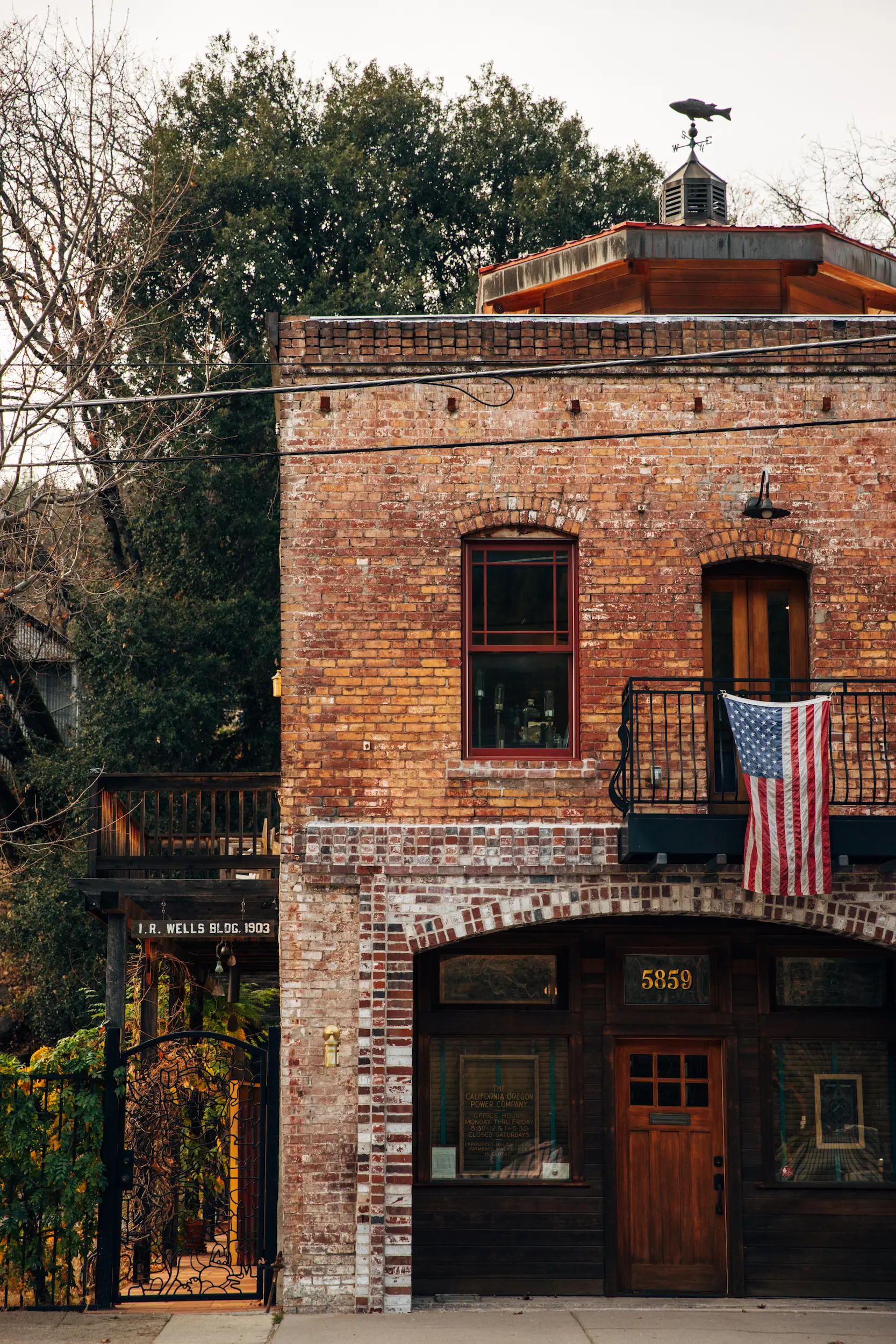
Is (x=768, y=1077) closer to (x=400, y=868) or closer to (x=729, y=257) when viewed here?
(x=400, y=868)

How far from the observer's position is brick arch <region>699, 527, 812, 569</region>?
12.3 metres

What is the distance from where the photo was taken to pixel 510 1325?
1102cm

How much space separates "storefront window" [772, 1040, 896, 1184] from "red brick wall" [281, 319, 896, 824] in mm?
2950

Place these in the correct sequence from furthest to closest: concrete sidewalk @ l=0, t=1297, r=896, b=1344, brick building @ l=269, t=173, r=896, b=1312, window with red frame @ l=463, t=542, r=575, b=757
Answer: window with red frame @ l=463, t=542, r=575, b=757 → brick building @ l=269, t=173, r=896, b=1312 → concrete sidewalk @ l=0, t=1297, r=896, b=1344

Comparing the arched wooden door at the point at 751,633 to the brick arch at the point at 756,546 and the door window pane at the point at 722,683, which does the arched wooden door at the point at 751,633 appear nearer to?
the door window pane at the point at 722,683

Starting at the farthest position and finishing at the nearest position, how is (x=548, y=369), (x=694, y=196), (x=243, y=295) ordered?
1. (x=243, y=295)
2. (x=694, y=196)
3. (x=548, y=369)

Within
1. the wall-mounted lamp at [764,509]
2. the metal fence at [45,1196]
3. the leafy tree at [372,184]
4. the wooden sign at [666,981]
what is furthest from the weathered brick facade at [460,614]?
the leafy tree at [372,184]

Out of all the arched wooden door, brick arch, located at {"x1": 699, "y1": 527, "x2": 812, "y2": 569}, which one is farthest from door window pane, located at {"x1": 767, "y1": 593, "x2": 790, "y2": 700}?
brick arch, located at {"x1": 699, "y1": 527, "x2": 812, "y2": 569}

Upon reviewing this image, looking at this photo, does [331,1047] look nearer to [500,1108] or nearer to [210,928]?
[500,1108]

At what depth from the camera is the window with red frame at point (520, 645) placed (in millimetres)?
12242

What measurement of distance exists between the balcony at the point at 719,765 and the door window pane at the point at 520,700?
0.62 meters

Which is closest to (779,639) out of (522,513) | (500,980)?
(522,513)

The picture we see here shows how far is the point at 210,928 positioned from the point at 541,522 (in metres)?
4.88

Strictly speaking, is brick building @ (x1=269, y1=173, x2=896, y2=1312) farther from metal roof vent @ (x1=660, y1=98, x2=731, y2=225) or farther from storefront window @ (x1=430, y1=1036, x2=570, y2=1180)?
metal roof vent @ (x1=660, y1=98, x2=731, y2=225)
